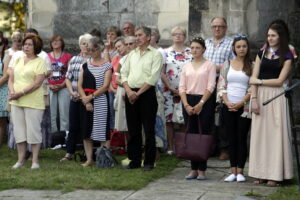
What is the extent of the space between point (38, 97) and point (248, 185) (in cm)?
326

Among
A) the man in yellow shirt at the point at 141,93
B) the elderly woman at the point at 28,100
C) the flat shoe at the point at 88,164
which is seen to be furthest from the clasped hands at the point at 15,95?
the man in yellow shirt at the point at 141,93

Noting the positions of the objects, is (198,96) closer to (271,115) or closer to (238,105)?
(238,105)

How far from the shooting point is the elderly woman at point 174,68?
13.0 m

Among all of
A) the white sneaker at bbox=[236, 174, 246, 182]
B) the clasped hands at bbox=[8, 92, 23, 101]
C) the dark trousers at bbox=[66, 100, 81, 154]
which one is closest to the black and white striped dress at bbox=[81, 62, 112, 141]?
the dark trousers at bbox=[66, 100, 81, 154]

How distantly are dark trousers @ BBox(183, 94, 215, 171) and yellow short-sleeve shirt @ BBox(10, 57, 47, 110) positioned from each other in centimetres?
221

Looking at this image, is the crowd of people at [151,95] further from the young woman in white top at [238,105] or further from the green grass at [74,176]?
the green grass at [74,176]

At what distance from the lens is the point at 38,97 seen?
39.5 feet

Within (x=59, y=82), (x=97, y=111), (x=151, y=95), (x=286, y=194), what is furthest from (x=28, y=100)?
(x=286, y=194)

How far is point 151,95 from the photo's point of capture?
11562 millimetres

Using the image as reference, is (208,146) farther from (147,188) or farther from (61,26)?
(61,26)

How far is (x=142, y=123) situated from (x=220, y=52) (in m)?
1.63

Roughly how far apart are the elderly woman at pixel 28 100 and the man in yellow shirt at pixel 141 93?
3.98 ft

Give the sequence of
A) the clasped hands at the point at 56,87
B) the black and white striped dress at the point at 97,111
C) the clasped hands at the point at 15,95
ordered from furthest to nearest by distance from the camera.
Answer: the clasped hands at the point at 56,87
the black and white striped dress at the point at 97,111
the clasped hands at the point at 15,95

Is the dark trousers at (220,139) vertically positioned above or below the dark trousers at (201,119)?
below
